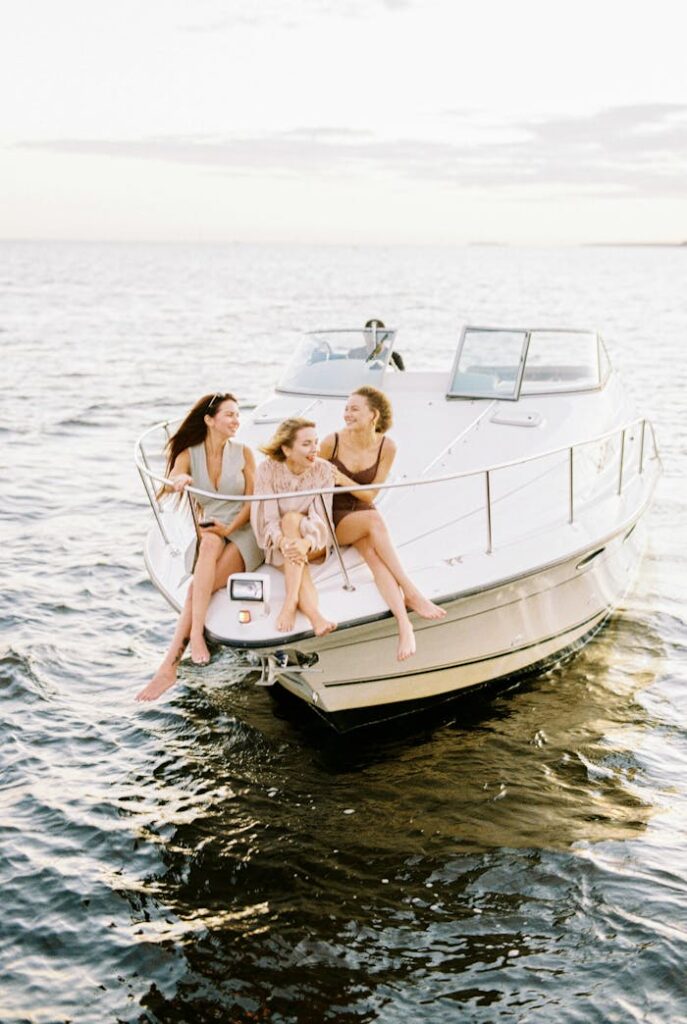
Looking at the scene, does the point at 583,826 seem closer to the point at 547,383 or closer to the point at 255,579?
the point at 255,579

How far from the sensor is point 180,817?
6715 millimetres

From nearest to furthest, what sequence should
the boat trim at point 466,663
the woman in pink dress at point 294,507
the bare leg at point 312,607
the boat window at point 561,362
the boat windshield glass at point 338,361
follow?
the bare leg at point 312,607, the woman in pink dress at point 294,507, the boat trim at point 466,663, the boat window at point 561,362, the boat windshield glass at point 338,361

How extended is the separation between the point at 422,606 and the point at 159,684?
5.49 ft

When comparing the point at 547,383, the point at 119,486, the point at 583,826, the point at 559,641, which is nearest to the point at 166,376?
the point at 119,486

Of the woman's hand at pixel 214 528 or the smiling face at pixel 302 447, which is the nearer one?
the smiling face at pixel 302 447

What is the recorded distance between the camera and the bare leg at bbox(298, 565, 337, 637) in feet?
20.4

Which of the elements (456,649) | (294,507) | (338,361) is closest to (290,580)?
(294,507)

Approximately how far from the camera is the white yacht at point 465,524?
670 centimetres

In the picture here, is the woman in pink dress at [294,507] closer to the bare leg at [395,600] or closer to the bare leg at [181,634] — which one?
the bare leg at [181,634]

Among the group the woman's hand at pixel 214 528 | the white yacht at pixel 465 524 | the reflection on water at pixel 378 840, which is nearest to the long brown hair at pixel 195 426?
the white yacht at pixel 465 524

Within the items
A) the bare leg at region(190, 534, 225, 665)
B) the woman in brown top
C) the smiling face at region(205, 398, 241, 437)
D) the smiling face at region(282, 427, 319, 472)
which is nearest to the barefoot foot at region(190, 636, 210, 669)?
the bare leg at region(190, 534, 225, 665)

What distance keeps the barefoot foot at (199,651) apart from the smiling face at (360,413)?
5.45 feet

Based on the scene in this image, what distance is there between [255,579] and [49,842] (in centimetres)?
205

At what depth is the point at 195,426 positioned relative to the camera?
6.88 meters
